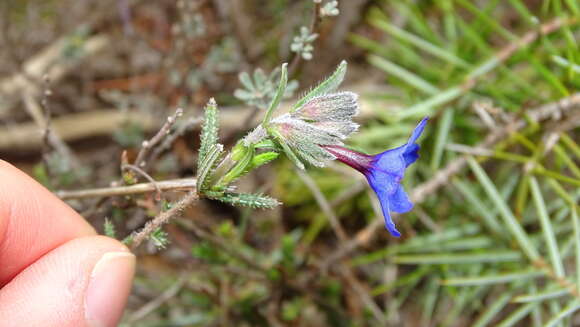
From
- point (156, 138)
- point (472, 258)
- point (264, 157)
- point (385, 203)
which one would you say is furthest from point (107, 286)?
point (472, 258)

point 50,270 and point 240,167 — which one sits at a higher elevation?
point 240,167

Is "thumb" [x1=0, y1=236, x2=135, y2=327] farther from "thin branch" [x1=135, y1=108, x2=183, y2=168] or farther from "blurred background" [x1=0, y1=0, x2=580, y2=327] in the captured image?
"thin branch" [x1=135, y1=108, x2=183, y2=168]

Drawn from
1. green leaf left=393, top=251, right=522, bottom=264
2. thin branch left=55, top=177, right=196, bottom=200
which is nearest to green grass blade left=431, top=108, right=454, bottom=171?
green leaf left=393, top=251, right=522, bottom=264

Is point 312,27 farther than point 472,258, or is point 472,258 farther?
point 472,258

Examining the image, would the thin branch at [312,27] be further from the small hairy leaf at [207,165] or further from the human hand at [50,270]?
the human hand at [50,270]

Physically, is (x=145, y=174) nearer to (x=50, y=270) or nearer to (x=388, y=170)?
(x=50, y=270)

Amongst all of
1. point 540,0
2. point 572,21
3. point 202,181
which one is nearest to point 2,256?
point 202,181

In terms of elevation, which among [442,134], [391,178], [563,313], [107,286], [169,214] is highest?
[391,178]

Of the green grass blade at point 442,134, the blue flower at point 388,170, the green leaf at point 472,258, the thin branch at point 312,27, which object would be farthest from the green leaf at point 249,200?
the green grass blade at point 442,134

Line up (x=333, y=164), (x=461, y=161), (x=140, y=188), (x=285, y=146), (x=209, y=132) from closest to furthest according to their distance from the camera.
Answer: (x=285, y=146) < (x=209, y=132) < (x=140, y=188) < (x=461, y=161) < (x=333, y=164)
